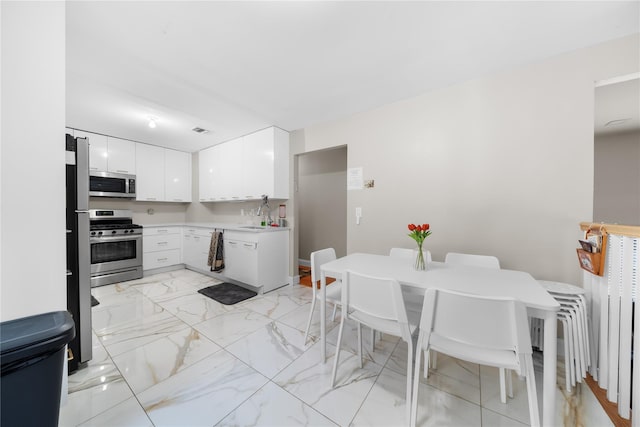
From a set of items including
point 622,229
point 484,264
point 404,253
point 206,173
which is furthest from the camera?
point 206,173

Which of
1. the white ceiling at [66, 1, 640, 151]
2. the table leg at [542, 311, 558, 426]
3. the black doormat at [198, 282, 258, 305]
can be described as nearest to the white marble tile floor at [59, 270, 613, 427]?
the table leg at [542, 311, 558, 426]

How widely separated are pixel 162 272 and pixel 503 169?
16.8 feet

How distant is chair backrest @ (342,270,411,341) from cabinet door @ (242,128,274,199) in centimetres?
226

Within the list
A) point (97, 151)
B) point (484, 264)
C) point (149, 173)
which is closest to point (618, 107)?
point (484, 264)

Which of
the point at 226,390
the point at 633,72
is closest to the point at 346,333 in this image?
the point at 226,390

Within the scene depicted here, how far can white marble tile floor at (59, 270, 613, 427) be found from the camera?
125 cm

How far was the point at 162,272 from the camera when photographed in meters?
4.04

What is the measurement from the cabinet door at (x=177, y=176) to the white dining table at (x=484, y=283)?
4.04m

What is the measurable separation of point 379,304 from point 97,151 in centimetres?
464

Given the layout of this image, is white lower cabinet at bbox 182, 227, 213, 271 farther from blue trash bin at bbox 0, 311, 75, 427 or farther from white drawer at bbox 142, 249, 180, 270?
blue trash bin at bbox 0, 311, 75, 427

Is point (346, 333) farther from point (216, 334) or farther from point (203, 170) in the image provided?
point (203, 170)

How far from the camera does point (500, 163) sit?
2025mm

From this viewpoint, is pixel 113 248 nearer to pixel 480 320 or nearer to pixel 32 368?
pixel 32 368

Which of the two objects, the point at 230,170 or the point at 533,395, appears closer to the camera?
the point at 533,395
